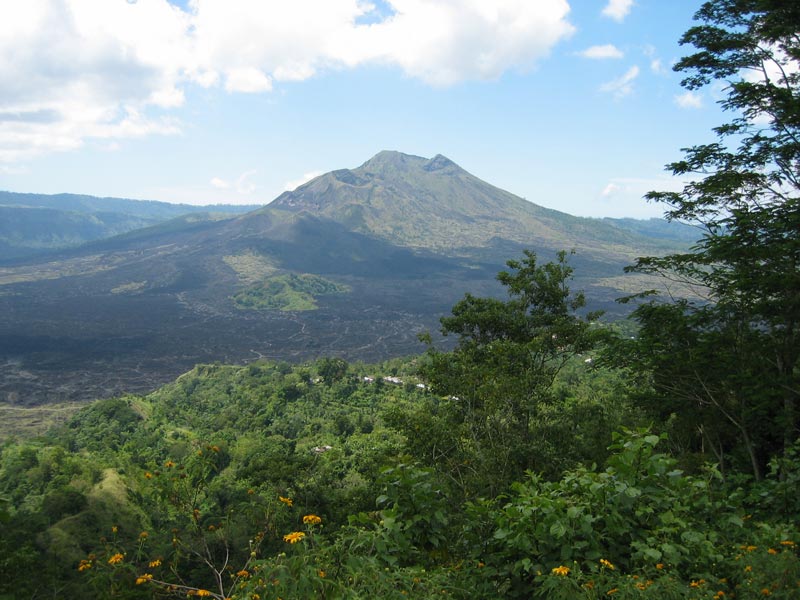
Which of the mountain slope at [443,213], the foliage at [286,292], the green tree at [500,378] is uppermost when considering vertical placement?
the mountain slope at [443,213]

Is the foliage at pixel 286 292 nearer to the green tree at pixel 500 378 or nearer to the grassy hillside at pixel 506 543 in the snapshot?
the green tree at pixel 500 378

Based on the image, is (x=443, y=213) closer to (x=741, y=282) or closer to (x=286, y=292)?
(x=286, y=292)

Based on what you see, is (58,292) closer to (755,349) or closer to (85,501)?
(85,501)

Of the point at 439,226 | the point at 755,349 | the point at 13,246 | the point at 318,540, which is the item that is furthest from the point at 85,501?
the point at 13,246

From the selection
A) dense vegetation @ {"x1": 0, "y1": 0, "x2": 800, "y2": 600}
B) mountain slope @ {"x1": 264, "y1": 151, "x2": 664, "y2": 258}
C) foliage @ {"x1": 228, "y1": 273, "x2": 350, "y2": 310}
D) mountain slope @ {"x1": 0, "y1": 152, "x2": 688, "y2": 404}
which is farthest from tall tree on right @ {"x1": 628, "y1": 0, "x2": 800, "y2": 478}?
mountain slope @ {"x1": 264, "y1": 151, "x2": 664, "y2": 258}

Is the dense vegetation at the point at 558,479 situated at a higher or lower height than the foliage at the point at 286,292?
higher

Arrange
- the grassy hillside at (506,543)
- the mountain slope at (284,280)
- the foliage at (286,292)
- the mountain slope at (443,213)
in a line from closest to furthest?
the grassy hillside at (506,543)
the mountain slope at (284,280)
the foliage at (286,292)
the mountain slope at (443,213)

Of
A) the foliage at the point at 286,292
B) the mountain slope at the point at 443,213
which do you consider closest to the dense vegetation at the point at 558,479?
the foliage at the point at 286,292

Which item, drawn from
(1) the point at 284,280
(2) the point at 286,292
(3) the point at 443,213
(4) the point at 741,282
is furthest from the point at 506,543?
(3) the point at 443,213

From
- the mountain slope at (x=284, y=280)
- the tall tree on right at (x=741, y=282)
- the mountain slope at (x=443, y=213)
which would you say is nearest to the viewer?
the tall tree on right at (x=741, y=282)
